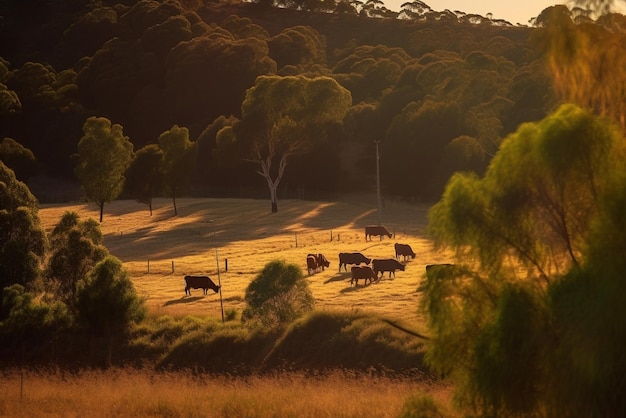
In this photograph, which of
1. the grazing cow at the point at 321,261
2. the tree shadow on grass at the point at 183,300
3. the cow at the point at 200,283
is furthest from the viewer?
the grazing cow at the point at 321,261

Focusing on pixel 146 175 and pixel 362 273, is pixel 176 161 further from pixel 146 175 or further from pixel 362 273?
pixel 362 273

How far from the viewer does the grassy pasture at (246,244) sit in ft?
140

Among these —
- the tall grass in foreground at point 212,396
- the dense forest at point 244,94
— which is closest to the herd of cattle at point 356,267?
the tall grass in foreground at point 212,396

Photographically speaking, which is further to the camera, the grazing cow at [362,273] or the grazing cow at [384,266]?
the grazing cow at [384,266]

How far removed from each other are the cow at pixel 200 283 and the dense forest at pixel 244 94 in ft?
101

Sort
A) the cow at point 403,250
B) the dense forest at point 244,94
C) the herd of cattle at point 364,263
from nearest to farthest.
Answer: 1. the herd of cattle at point 364,263
2. the cow at point 403,250
3. the dense forest at point 244,94

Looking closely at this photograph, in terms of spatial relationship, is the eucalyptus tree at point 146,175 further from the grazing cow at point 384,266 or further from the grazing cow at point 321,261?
the grazing cow at point 384,266

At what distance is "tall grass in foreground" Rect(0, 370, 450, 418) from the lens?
2111cm

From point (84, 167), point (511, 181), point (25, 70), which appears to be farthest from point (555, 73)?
point (25, 70)

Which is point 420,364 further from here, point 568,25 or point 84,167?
point 84,167

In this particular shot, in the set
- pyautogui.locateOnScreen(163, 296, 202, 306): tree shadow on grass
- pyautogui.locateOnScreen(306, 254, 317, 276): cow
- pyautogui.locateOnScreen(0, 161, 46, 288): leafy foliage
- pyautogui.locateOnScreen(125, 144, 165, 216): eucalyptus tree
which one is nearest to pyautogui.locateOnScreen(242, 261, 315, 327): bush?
pyautogui.locateOnScreen(0, 161, 46, 288): leafy foliage

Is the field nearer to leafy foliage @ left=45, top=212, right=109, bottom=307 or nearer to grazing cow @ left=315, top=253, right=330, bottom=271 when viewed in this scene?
grazing cow @ left=315, top=253, right=330, bottom=271

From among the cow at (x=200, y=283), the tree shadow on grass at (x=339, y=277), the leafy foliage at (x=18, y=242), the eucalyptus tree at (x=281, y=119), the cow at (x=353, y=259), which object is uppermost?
the eucalyptus tree at (x=281, y=119)

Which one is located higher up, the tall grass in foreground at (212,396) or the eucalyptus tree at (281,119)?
the eucalyptus tree at (281,119)
